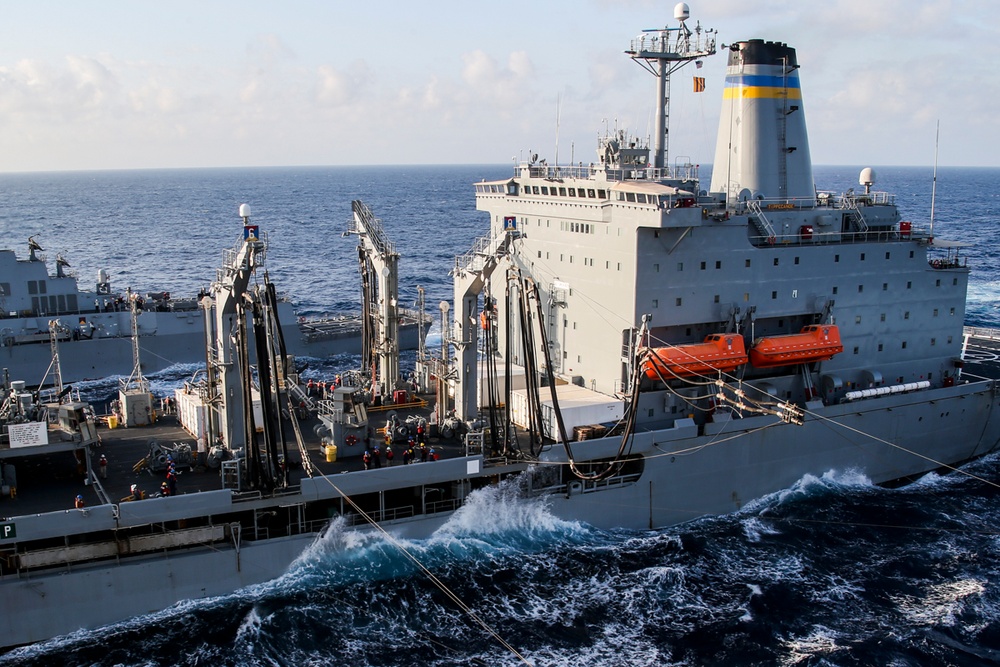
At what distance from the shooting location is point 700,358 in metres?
24.0

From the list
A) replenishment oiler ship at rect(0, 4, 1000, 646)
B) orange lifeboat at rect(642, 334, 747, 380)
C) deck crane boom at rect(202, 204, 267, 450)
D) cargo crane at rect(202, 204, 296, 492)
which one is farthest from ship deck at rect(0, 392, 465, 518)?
orange lifeboat at rect(642, 334, 747, 380)

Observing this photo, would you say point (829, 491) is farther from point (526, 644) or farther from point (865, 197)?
point (526, 644)

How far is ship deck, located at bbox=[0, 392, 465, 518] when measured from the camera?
19.5 meters

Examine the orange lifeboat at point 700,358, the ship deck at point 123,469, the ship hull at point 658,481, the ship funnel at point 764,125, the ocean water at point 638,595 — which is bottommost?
the ocean water at point 638,595

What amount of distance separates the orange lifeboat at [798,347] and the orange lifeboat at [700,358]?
2.67ft

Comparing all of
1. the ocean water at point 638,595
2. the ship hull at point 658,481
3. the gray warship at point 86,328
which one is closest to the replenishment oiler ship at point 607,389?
the ship hull at point 658,481

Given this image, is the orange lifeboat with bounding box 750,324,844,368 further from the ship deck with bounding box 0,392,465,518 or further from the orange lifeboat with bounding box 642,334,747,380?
the ship deck with bounding box 0,392,465,518

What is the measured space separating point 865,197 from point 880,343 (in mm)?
4817

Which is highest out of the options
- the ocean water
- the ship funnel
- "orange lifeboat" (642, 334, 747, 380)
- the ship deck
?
the ship funnel

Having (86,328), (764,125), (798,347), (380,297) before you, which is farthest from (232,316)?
(86,328)

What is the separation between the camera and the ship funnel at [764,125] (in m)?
27.8

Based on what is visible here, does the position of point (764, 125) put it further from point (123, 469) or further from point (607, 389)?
point (123, 469)

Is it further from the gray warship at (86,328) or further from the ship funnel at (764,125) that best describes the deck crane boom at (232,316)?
the gray warship at (86,328)

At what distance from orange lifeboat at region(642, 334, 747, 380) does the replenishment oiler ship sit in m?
0.07
